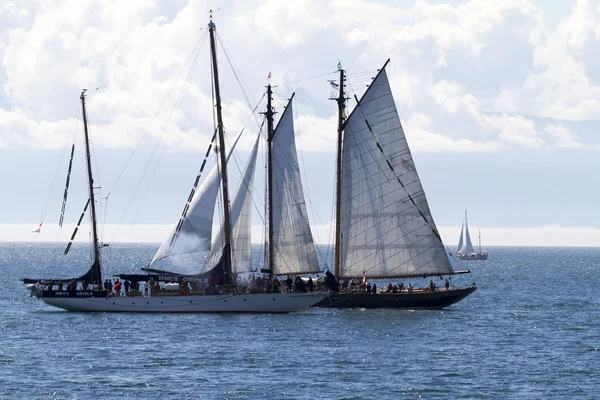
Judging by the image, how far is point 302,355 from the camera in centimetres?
6250

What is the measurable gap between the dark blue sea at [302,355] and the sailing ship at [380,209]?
3045 mm

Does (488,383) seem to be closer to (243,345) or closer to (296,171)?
(243,345)

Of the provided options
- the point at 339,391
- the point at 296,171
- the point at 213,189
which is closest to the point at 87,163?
the point at 213,189

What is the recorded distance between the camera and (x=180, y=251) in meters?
78.9

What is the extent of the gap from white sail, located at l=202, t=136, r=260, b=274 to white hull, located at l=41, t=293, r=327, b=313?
2692 millimetres

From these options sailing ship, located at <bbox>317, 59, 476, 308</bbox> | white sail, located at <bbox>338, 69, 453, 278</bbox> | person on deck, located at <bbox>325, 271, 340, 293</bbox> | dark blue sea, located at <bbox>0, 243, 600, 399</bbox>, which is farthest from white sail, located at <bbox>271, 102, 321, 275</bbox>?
dark blue sea, located at <bbox>0, 243, 600, 399</bbox>

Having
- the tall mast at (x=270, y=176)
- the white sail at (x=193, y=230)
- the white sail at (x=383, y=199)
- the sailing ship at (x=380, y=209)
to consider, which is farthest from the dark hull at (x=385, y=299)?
the white sail at (x=193, y=230)

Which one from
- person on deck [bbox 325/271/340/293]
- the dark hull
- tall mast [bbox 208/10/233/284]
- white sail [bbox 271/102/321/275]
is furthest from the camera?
the dark hull

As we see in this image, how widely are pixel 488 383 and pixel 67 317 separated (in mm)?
38441

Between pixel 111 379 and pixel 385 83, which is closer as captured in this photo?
pixel 111 379

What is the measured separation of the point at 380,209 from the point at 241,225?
414 inches

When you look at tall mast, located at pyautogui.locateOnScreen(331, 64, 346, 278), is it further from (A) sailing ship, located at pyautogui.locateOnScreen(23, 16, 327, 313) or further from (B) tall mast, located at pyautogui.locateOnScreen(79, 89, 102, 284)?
(B) tall mast, located at pyautogui.locateOnScreen(79, 89, 102, 284)

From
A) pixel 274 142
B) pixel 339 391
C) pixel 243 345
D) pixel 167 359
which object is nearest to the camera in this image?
pixel 339 391

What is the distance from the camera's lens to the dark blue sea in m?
51.9
